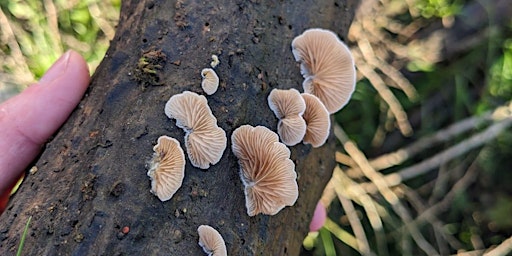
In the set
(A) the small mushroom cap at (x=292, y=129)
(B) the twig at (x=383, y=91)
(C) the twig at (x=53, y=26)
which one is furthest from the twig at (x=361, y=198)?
(C) the twig at (x=53, y=26)

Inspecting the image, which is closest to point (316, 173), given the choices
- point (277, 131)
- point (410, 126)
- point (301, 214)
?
point (301, 214)

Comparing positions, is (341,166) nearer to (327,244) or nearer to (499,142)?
(327,244)

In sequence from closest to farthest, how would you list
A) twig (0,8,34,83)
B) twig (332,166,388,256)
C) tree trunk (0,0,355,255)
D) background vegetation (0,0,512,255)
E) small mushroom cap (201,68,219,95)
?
1. tree trunk (0,0,355,255)
2. small mushroom cap (201,68,219,95)
3. twig (0,8,34,83)
4. background vegetation (0,0,512,255)
5. twig (332,166,388,256)

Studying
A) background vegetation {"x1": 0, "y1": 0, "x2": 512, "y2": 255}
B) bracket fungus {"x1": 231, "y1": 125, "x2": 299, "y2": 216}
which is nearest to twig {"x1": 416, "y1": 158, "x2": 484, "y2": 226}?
background vegetation {"x1": 0, "y1": 0, "x2": 512, "y2": 255}

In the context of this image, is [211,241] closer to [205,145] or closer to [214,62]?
[205,145]

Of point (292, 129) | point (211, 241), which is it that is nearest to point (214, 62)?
point (292, 129)

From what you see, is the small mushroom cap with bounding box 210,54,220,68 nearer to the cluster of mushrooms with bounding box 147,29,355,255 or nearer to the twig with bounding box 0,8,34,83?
the cluster of mushrooms with bounding box 147,29,355,255
